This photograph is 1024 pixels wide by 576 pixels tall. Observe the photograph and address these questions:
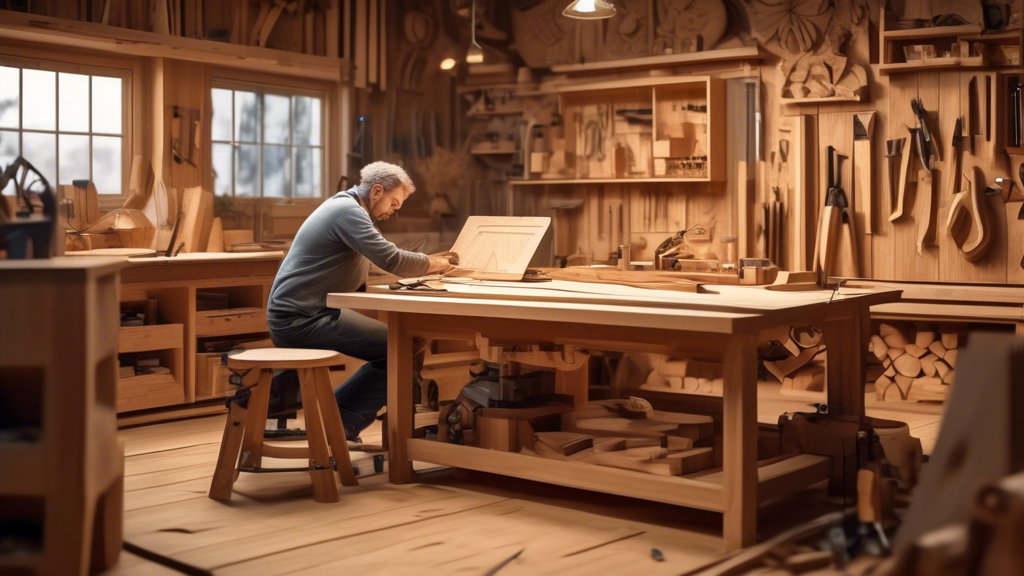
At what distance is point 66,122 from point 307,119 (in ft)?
5.87

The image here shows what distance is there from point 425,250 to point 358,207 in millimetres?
2898

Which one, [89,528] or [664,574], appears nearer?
[89,528]

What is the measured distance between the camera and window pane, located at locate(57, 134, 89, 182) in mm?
6414

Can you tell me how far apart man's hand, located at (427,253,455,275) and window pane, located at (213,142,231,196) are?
254cm

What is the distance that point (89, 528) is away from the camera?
3193mm

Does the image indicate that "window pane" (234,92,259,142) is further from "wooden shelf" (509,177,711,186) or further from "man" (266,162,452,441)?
"man" (266,162,452,441)

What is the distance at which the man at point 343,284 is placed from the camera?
16.5ft

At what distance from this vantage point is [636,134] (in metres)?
7.84

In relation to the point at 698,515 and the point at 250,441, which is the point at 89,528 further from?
the point at 698,515

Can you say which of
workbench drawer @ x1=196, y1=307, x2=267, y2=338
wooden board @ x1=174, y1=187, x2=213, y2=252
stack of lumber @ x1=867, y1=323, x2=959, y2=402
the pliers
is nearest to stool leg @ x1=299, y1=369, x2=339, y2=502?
the pliers

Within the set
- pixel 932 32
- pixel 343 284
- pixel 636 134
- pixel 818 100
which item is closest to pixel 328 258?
pixel 343 284

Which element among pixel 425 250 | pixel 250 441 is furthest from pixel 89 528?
pixel 425 250

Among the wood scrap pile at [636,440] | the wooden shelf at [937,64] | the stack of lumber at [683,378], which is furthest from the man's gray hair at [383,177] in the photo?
the wooden shelf at [937,64]

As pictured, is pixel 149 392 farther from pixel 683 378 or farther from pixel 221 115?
pixel 683 378
